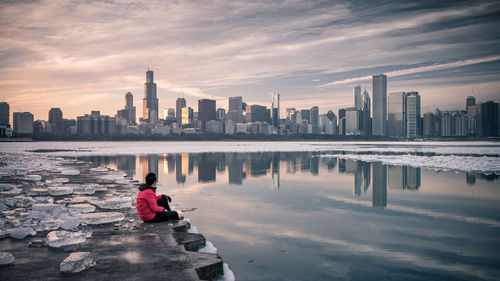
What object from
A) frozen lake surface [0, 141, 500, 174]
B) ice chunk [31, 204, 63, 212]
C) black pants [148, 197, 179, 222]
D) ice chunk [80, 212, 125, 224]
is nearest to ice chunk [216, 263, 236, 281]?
black pants [148, 197, 179, 222]

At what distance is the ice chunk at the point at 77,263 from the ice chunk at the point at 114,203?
6.18 m

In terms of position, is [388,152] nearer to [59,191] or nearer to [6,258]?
[59,191]

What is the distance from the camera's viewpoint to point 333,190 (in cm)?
1880

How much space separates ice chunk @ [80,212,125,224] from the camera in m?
9.84

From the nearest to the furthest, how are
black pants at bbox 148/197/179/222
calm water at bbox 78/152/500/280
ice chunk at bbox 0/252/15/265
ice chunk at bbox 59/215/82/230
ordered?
1. ice chunk at bbox 0/252/15/265
2. calm water at bbox 78/152/500/280
3. ice chunk at bbox 59/215/82/230
4. black pants at bbox 148/197/179/222

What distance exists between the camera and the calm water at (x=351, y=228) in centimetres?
766

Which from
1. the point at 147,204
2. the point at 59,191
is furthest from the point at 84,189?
the point at 147,204

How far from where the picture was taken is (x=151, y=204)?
31.5 ft

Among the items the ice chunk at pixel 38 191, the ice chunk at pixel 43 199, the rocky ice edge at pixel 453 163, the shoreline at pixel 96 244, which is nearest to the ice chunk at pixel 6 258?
the shoreline at pixel 96 244

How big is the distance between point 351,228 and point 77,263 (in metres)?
8.07

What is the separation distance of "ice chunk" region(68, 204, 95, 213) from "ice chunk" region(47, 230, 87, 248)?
336 centimetres

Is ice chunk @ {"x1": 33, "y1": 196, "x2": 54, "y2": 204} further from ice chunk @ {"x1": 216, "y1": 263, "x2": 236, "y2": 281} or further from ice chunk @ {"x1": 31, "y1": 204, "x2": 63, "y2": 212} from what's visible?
ice chunk @ {"x1": 216, "y1": 263, "x2": 236, "y2": 281}

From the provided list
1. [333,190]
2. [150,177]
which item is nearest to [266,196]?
[333,190]

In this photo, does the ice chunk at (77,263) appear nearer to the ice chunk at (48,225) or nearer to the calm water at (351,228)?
the calm water at (351,228)
